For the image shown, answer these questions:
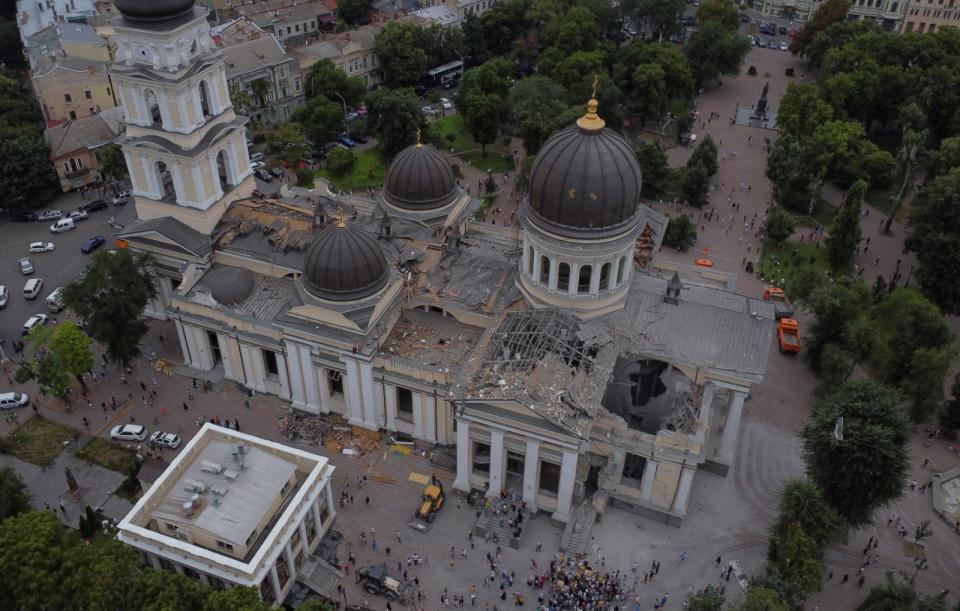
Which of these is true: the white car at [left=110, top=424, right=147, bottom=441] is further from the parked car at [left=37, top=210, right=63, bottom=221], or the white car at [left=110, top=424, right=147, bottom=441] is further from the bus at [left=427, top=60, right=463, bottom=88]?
the bus at [left=427, top=60, right=463, bottom=88]

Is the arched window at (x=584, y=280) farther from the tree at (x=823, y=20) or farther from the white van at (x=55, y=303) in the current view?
the tree at (x=823, y=20)

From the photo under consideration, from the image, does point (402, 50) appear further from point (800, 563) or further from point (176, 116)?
point (800, 563)

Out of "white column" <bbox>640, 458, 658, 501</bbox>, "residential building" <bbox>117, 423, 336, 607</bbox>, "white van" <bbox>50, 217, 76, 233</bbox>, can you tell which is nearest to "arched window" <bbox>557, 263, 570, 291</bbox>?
"white column" <bbox>640, 458, 658, 501</bbox>

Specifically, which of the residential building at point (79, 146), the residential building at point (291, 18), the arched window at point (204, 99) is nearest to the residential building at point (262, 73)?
the residential building at point (291, 18)

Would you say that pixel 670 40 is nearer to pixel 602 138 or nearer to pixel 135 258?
pixel 602 138

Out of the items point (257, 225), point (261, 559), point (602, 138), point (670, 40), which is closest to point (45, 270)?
point (257, 225)
